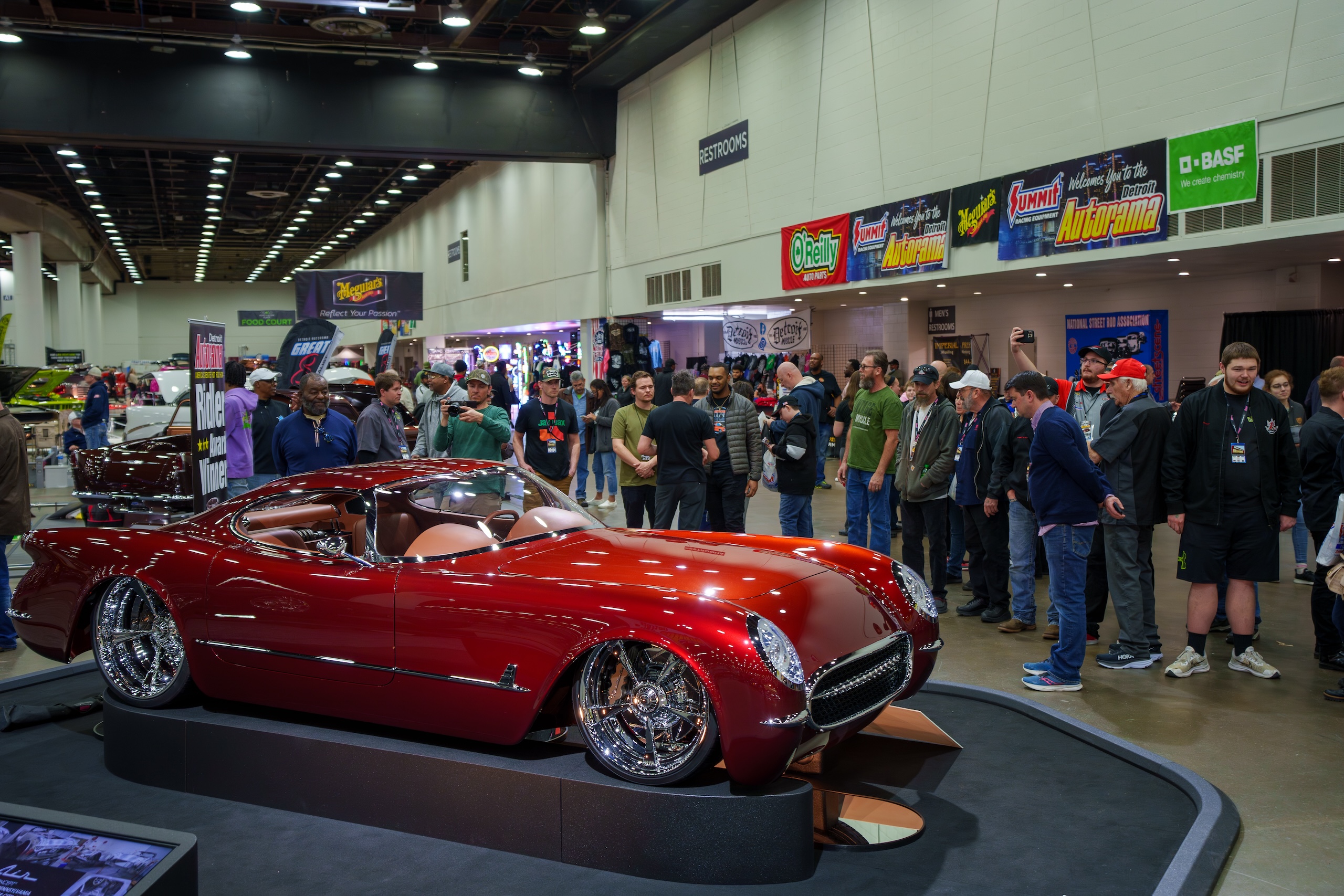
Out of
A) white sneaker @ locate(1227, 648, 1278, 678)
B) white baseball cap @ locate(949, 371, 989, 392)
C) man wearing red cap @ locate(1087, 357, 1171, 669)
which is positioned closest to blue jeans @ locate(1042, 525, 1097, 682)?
man wearing red cap @ locate(1087, 357, 1171, 669)

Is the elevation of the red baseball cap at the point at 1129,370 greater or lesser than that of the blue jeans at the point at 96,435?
greater

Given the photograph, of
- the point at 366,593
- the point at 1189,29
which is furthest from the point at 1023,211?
the point at 366,593

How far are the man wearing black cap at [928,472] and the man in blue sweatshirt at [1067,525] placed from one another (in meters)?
1.37

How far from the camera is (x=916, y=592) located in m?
3.97

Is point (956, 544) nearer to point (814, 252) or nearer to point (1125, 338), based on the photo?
point (1125, 338)

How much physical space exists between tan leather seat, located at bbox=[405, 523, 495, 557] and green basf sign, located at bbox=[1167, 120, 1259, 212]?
7.43 m

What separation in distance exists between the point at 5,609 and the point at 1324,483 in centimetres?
817

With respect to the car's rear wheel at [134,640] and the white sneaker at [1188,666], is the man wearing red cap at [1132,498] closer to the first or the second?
the white sneaker at [1188,666]

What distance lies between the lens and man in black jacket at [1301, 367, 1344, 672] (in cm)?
547

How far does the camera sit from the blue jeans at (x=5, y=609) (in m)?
6.18

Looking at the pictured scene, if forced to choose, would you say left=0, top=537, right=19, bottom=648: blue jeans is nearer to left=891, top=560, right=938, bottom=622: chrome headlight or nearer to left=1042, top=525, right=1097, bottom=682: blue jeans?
left=891, top=560, right=938, bottom=622: chrome headlight

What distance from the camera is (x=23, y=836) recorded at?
226 cm

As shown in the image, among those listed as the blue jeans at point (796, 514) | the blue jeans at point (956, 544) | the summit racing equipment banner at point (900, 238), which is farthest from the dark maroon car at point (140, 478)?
the summit racing equipment banner at point (900, 238)

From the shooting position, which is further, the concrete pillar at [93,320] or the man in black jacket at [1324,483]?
the concrete pillar at [93,320]
